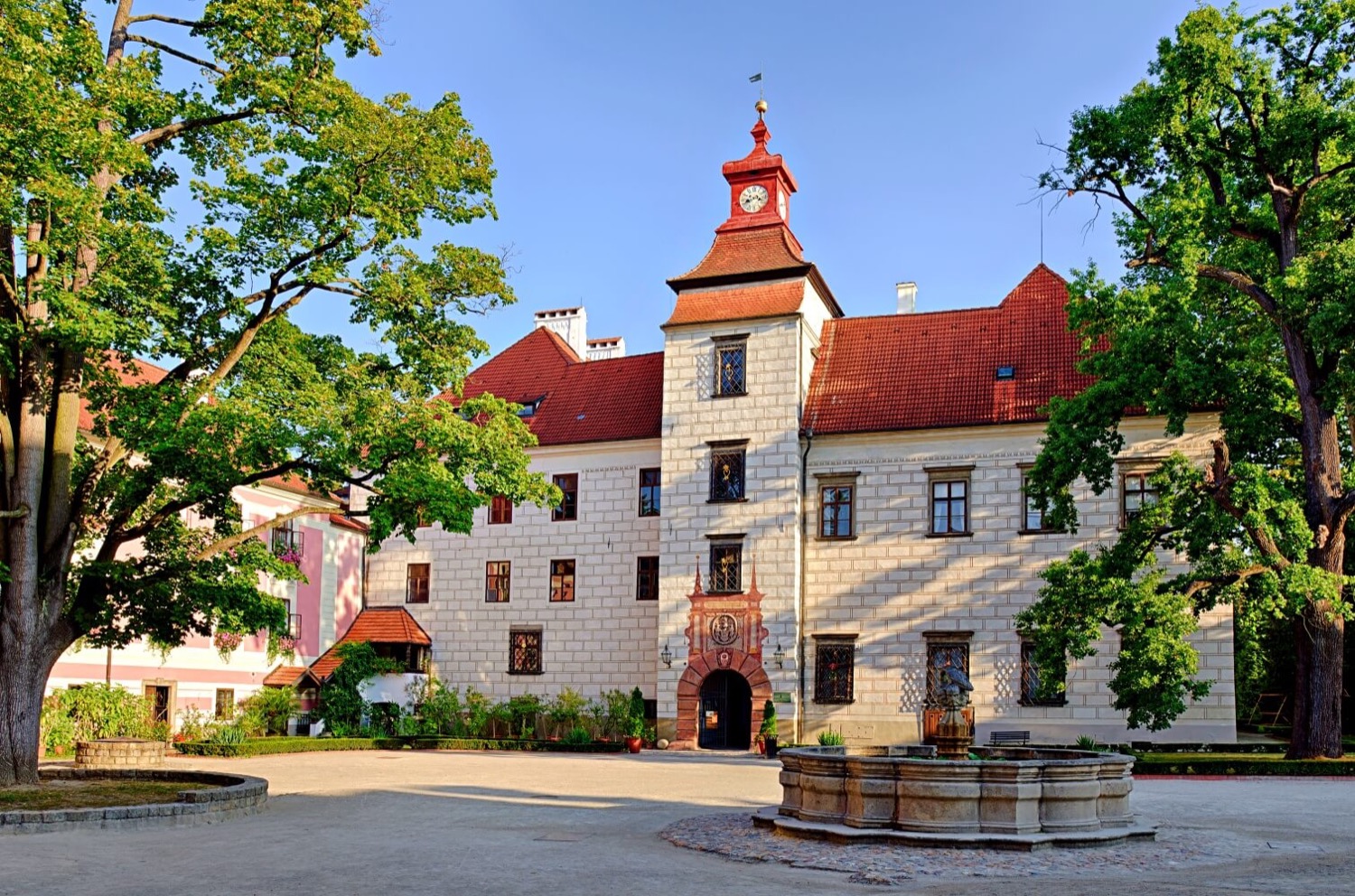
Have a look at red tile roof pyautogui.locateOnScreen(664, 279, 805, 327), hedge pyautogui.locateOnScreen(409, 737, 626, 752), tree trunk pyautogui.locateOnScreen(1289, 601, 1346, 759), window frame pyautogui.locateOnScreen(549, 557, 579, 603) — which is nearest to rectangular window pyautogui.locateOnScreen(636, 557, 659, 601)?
window frame pyautogui.locateOnScreen(549, 557, 579, 603)

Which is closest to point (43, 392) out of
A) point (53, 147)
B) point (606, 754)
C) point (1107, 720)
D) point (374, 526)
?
point (53, 147)

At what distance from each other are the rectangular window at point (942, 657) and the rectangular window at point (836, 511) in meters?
3.24

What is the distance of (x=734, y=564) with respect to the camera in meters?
30.3

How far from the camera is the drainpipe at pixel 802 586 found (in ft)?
96.5

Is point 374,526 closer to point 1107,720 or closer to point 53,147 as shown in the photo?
point 53,147

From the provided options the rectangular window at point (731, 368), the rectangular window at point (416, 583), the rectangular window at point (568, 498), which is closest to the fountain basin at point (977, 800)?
the rectangular window at point (731, 368)

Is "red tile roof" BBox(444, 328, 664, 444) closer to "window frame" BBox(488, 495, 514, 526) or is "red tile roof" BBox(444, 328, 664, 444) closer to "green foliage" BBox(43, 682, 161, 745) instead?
"window frame" BBox(488, 495, 514, 526)

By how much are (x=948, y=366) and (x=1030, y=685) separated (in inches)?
306

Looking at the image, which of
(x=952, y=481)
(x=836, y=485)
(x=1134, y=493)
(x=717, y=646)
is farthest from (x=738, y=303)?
(x=1134, y=493)

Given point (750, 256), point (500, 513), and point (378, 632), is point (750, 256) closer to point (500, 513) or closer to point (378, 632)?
point (500, 513)

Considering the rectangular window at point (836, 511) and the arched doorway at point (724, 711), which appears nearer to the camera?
the rectangular window at point (836, 511)

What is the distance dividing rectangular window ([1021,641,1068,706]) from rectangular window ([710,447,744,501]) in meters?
7.33

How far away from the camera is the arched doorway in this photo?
30.2m

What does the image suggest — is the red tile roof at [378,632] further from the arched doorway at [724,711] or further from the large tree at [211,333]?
the large tree at [211,333]
